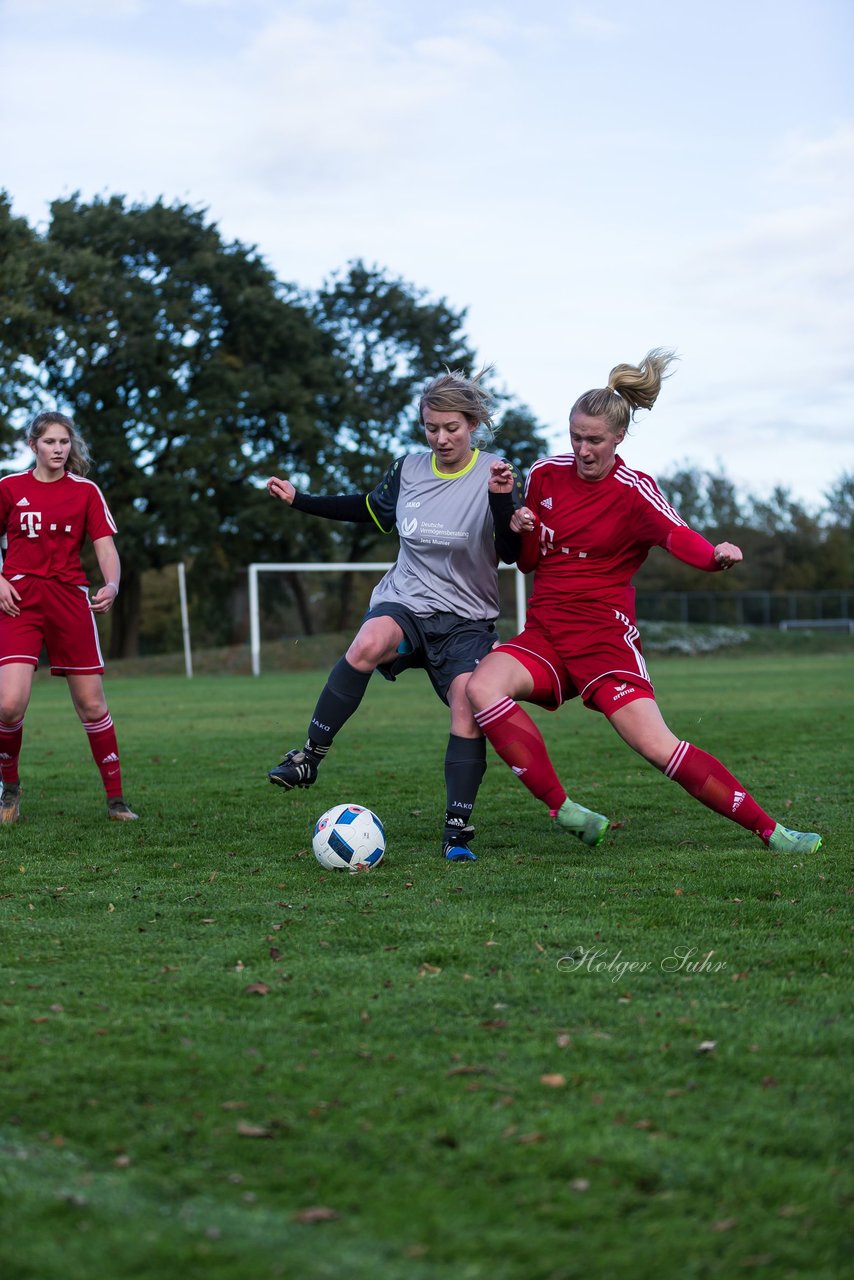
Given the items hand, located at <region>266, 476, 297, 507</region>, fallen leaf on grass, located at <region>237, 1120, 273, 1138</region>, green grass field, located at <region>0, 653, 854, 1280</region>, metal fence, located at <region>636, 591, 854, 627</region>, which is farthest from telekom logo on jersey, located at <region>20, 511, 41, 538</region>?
metal fence, located at <region>636, 591, 854, 627</region>

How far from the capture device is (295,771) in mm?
6152

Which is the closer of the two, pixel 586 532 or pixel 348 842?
pixel 348 842

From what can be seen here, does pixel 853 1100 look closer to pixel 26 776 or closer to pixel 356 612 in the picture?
pixel 26 776

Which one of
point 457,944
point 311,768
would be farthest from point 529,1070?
point 311,768

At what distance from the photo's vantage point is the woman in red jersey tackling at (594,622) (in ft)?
18.9

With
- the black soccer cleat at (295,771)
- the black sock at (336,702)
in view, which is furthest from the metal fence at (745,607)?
the black soccer cleat at (295,771)

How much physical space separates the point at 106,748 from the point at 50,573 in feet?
3.42

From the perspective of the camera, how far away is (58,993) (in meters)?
3.71

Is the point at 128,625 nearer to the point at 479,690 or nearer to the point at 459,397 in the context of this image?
the point at 459,397

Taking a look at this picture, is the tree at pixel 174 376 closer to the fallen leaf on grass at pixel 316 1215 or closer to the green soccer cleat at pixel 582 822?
the green soccer cleat at pixel 582 822

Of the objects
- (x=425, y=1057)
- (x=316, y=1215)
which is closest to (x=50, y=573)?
(x=425, y=1057)

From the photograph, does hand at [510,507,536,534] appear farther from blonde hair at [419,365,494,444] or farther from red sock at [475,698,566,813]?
red sock at [475,698,566,813]

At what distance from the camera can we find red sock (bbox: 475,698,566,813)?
19.3 feet

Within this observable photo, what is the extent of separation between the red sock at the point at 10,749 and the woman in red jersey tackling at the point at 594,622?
105 inches
